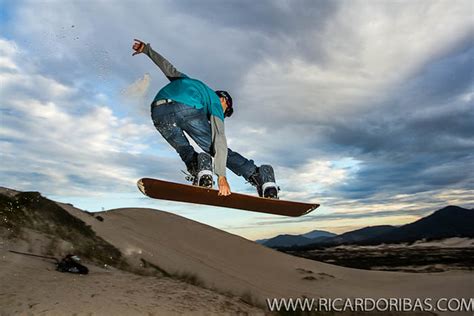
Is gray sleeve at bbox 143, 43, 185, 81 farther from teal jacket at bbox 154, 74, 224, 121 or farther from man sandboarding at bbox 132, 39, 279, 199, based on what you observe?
teal jacket at bbox 154, 74, 224, 121

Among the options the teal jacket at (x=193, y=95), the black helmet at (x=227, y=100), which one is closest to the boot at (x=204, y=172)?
the teal jacket at (x=193, y=95)

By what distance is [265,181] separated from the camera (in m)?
6.98

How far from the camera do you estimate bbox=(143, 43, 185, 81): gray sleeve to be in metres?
5.86

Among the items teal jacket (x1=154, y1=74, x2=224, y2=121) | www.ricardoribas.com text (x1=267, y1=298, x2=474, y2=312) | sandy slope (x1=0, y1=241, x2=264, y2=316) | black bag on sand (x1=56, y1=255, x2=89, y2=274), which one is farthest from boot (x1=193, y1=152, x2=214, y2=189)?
www.ricardoribas.com text (x1=267, y1=298, x2=474, y2=312)

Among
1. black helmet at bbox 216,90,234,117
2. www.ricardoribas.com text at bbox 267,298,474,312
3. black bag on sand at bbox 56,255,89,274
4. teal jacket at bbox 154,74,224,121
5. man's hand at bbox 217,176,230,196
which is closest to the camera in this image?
teal jacket at bbox 154,74,224,121

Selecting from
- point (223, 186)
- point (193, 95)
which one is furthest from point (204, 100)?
point (223, 186)

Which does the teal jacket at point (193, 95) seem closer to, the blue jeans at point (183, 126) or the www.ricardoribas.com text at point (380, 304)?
the blue jeans at point (183, 126)

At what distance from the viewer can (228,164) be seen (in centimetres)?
699

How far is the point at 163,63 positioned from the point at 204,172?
1919mm

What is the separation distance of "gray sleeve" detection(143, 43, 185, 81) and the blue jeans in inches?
25.6

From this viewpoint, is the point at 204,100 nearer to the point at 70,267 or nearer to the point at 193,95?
the point at 193,95

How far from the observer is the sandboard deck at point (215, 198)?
6465 millimetres

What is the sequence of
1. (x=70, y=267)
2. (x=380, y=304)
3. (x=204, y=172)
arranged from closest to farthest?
1. (x=204, y=172)
2. (x=70, y=267)
3. (x=380, y=304)

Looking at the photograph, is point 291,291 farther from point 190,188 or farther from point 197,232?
point 190,188
